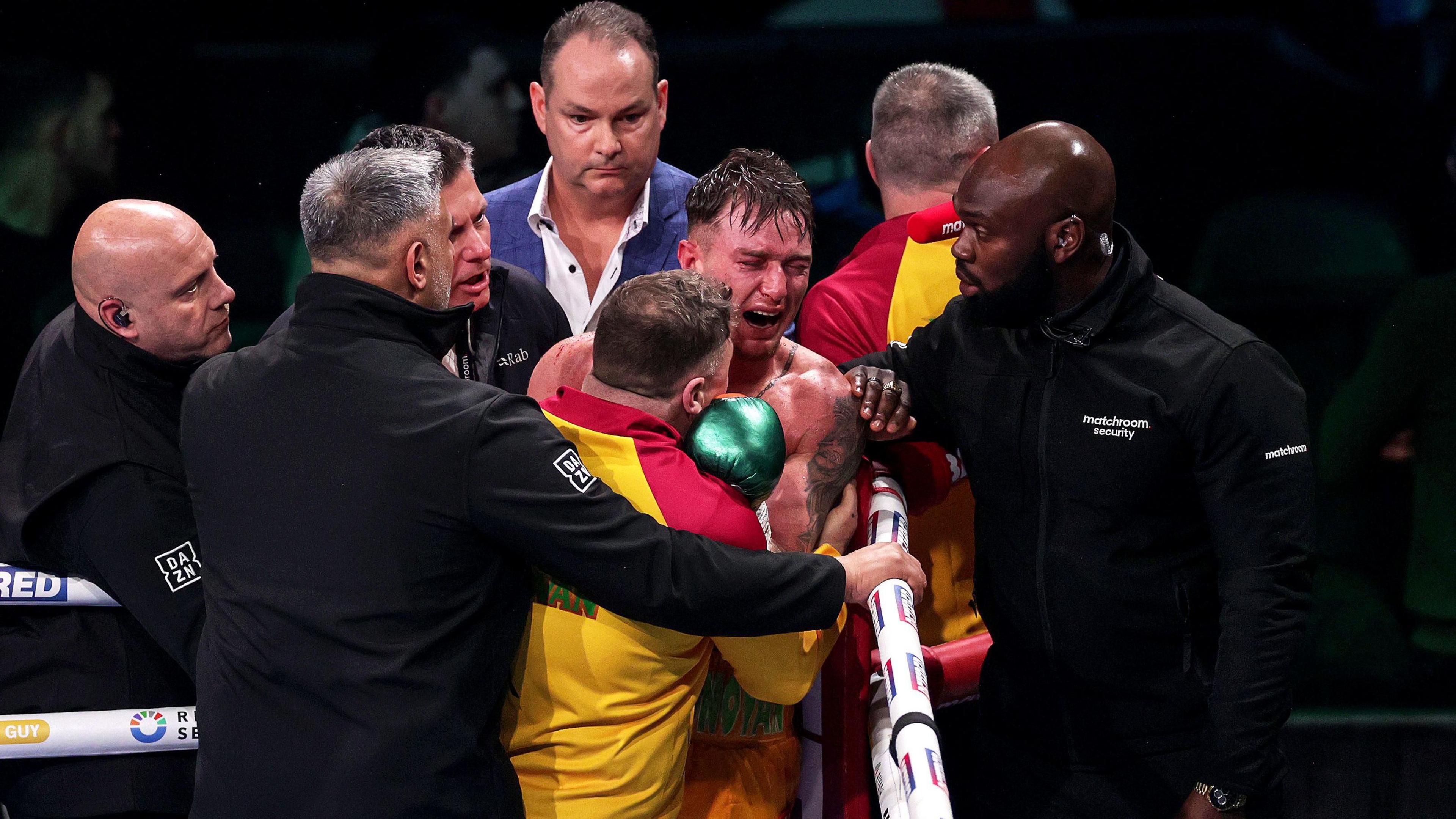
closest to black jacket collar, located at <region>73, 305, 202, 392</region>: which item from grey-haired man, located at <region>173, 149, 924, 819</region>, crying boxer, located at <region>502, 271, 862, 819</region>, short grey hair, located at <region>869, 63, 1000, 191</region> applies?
grey-haired man, located at <region>173, 149, 924, 819</region>

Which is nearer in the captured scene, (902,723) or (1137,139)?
(902,723)

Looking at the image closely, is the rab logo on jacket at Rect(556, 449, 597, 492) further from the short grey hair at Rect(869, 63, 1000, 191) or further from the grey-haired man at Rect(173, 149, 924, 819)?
the short grey hair at Rect(869, 63, 1000, 191)

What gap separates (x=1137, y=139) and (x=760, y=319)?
2228 millimetres

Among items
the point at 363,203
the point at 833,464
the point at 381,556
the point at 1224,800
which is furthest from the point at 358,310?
the point at 1224,800

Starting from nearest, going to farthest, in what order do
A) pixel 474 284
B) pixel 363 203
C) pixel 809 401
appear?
pixel 363 203
pixel 809 401
pixel 474 284

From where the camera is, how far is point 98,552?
214 centimetres

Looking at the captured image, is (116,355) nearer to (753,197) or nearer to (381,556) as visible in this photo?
(381,556)

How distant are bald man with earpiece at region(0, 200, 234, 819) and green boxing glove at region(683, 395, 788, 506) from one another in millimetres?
890

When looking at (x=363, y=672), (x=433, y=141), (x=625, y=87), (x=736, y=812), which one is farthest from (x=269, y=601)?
(x=625, y=87)

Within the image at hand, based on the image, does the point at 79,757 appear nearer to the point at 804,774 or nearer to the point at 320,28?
the point at 804,774

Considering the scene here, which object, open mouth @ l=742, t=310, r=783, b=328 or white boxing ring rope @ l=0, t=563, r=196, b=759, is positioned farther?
open mouth @ l=742, t=310, r=783, b=328

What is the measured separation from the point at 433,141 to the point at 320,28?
1.74 metres

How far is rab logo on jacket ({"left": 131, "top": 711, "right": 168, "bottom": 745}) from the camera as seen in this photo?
89.5 inches

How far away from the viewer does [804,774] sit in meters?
2.40
